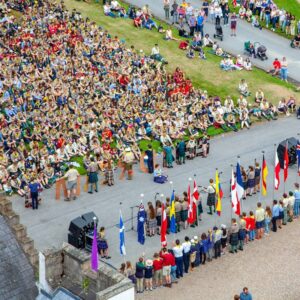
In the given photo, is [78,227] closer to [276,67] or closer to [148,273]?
[148,273]

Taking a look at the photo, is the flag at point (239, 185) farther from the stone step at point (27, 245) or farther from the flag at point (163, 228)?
the stone step at point (27, 245)

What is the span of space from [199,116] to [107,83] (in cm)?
614

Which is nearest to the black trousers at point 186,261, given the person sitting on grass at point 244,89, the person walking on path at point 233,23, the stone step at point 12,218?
the stone step at point 12,218

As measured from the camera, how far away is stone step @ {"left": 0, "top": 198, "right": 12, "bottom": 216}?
30.2 metres

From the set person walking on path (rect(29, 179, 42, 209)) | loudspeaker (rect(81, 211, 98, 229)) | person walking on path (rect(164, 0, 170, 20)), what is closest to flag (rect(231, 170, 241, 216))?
loudspeaker (rect(81, 211, 98, 229))

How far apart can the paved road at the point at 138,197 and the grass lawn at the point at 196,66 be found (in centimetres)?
570

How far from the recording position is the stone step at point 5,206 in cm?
3022

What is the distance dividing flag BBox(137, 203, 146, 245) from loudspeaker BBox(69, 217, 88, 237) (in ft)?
8.85

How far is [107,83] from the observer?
59.3 m

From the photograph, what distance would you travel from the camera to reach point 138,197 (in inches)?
1919

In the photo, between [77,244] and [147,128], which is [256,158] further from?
[77,244]

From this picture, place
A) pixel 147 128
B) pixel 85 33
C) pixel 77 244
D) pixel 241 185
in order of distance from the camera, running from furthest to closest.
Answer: pixel 85 33 < pixel 147 128 < pixel 241 185 < pixel 77 244

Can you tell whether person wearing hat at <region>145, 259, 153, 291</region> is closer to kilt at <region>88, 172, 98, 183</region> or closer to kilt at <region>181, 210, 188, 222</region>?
kilt at <region>181, 210, 188, 222</region>

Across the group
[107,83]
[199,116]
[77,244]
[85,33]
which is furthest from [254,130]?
[77,244]
